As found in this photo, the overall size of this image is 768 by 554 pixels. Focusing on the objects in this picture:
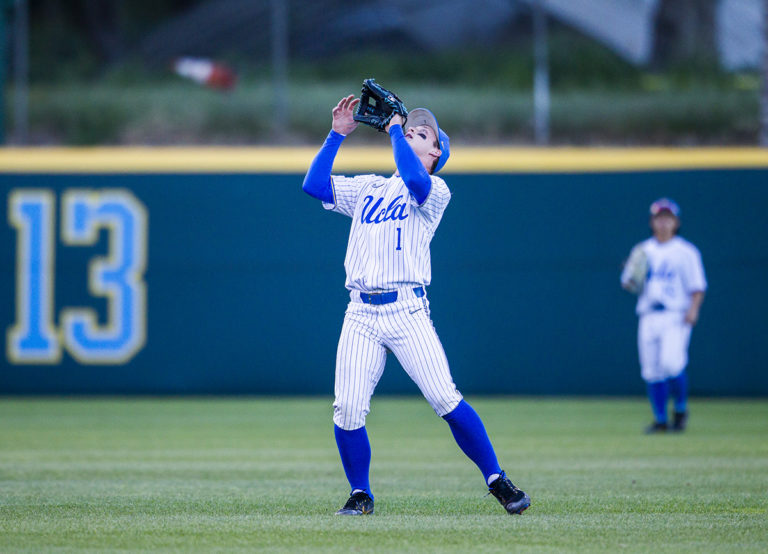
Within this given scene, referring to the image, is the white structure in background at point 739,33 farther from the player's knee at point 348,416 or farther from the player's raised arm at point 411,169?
the player's knee at point 348,416

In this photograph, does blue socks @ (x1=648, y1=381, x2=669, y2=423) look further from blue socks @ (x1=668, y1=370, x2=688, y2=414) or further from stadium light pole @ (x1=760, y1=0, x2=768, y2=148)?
stadium light pole @ (x1=760, y1=0, x2=768, y2=148)

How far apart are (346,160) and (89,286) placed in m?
3.52

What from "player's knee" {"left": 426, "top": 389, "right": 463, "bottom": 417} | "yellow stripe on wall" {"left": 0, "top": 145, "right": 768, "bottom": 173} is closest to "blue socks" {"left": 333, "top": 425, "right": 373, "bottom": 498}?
"player's knee" {"left": 426, "top": 389, "right": 463, "bottom": 417}

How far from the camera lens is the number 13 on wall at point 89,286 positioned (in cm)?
1520

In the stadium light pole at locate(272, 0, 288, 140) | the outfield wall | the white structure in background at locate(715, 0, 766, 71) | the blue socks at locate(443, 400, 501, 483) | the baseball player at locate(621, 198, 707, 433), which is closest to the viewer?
the blue socks at locate(443, 400, 501, 483)

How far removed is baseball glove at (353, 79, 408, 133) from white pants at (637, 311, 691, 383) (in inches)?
230

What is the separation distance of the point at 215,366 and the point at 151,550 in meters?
10.3

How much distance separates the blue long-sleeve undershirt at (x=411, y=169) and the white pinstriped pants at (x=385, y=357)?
52cm

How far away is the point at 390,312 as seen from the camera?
6242 millimetres

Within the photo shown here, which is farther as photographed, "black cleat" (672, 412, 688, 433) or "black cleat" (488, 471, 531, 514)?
"black cleat" (672, 412, 688, 433)

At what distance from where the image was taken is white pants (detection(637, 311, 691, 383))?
1146 cm

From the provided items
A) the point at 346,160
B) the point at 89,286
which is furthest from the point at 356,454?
the point at 89,286

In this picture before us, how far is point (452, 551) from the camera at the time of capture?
203 inches

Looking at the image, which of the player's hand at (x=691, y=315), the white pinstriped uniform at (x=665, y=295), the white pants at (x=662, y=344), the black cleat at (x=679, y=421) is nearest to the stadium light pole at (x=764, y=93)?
the white pinstriped uniform at (x=665, y=295)
